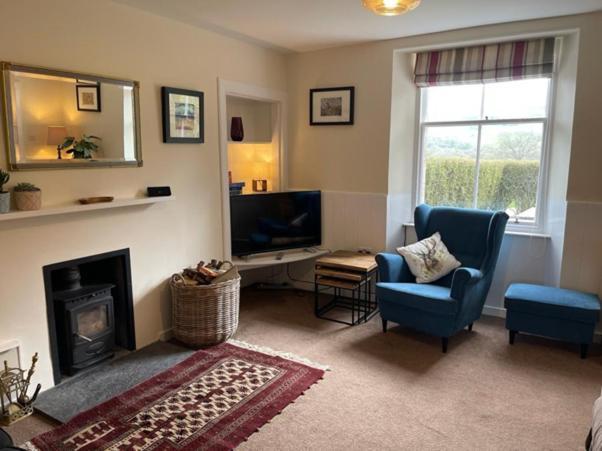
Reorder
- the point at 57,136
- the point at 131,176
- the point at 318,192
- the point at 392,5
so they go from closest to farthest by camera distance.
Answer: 1. the point at 392,5
2. the point at 57,136
3. the point at 131,176
4. the point at 318,192

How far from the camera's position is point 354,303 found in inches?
165

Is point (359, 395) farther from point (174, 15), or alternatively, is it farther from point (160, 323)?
point (174, 15)

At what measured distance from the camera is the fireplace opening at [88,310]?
2.84 metres

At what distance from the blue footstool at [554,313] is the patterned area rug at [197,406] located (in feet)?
4.91

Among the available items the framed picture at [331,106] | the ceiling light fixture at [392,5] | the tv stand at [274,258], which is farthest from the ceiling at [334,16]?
the tv stand at [274,258]

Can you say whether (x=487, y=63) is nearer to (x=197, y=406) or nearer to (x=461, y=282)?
(x=461, y=282)

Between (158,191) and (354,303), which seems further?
(354,303)

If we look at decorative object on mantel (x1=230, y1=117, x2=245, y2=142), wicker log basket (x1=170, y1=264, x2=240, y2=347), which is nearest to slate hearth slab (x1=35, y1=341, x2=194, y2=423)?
wicker log basket (x1=170, y1=264, x2=240, y2=347)

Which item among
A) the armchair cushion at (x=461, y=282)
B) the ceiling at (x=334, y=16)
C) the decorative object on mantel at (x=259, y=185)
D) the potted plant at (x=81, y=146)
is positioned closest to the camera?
the potted plant at (x=81, y=146)

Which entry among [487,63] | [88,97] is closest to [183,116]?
[88,97]

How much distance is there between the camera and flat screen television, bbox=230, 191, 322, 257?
4082 mm

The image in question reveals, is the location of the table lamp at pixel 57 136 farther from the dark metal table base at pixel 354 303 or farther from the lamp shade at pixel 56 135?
the dark metal table base at pixel 354 303

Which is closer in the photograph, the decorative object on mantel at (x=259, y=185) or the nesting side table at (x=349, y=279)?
the nesting side table at (x=349, y=279)

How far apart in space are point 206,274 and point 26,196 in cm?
131
